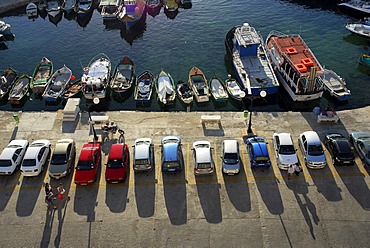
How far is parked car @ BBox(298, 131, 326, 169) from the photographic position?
2702 centimetres

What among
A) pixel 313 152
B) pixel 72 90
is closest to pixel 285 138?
pixel 313 152

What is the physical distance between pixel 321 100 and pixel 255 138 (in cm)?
1355

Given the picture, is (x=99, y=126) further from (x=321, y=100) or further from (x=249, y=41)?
(x=321, y=100)

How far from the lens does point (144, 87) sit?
128 ft

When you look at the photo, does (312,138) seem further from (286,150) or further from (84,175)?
(84,175)

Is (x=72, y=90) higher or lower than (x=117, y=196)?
lower

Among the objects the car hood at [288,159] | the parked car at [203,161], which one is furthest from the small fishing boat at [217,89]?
the car hood at [288,159]

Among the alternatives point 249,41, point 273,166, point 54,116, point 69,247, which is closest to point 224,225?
point 273,166

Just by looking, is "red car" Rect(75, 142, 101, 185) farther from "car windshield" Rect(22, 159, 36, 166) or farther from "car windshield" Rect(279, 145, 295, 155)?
"car windshield" Rect(279, 145, 295, 155)

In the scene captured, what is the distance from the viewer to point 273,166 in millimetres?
27906

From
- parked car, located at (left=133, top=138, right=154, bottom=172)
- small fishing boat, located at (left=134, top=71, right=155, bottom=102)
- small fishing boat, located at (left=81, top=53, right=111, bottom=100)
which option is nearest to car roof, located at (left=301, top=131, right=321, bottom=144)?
parked car, located at (left=133, top=138, right=154, bottom=172)

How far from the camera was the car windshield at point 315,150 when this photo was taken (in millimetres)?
27281

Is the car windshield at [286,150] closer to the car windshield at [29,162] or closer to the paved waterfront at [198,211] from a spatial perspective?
the paved waterfront at [198,211]

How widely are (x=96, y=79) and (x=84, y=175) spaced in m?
16.0
